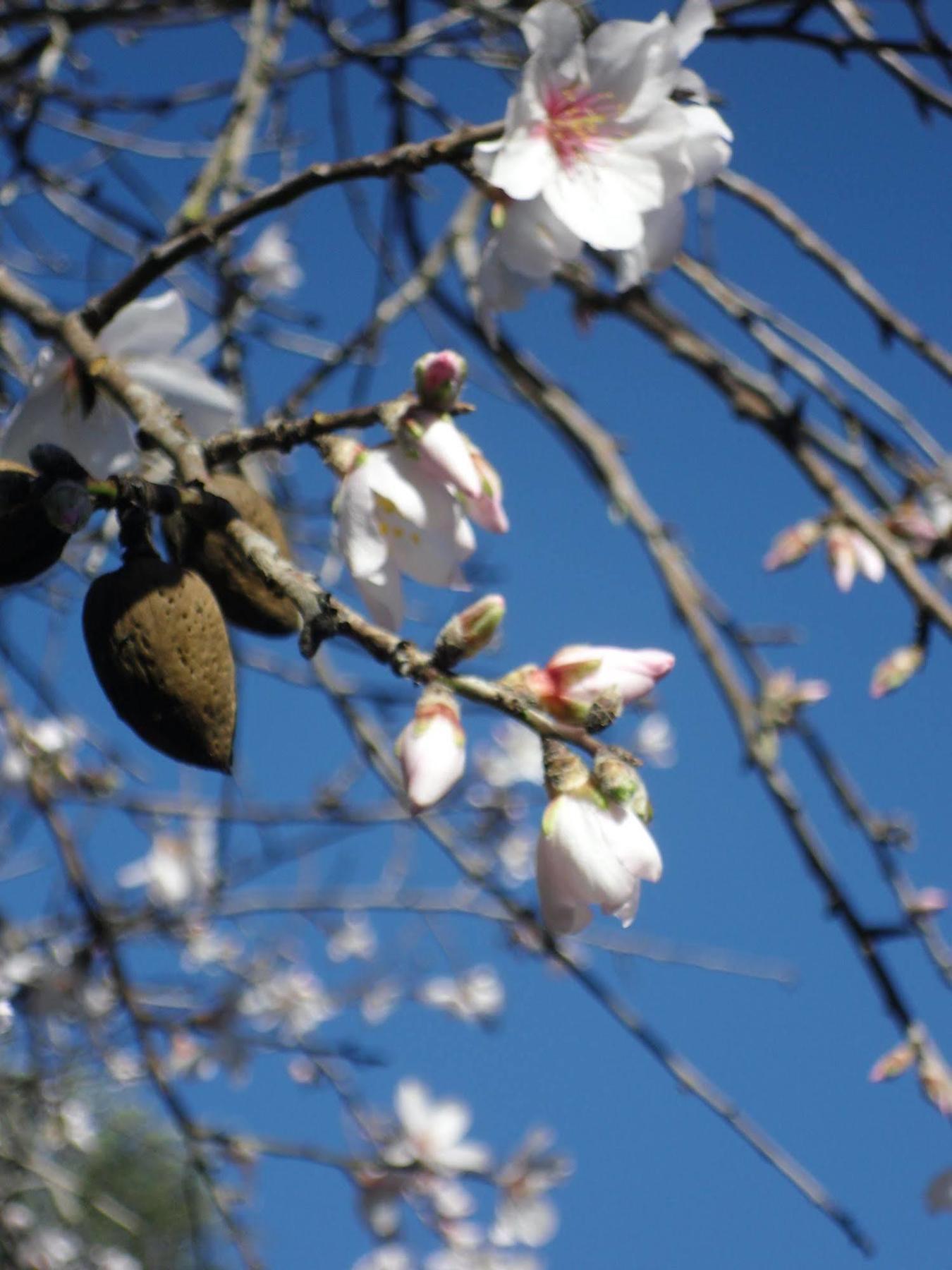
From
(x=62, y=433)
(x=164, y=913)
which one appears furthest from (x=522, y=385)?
(x=164, y=913)

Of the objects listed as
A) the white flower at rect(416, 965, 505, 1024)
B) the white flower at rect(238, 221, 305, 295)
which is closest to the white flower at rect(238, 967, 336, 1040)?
the white flower at rect(416, 965, 505, 1024)

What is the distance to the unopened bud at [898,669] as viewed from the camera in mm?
1756

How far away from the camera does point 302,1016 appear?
5312 millimetres

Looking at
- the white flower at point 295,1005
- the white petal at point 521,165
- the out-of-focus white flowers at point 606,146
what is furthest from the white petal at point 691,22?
the white flower at point 295,1005

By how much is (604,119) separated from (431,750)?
774 millimetres

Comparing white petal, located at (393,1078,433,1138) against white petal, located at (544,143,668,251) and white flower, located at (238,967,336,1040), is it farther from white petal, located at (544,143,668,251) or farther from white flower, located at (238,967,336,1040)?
white petal, located at (544,143,668,251)

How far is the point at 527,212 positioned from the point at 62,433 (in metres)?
0.50

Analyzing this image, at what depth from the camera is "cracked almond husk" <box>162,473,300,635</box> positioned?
951 mm

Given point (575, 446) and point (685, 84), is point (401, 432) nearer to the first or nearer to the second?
point (685, 84)

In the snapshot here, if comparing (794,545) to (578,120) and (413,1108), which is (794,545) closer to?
(578,120)

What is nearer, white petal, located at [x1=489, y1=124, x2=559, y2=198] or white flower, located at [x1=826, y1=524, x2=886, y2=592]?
white petal, located at [x1=489, y1=124, x2=559, y2=198]

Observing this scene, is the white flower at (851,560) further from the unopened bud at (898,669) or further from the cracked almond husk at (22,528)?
the cracked almond husk at (22,528)

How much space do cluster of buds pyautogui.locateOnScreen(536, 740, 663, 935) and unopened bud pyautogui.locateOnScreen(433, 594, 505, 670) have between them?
90 mm

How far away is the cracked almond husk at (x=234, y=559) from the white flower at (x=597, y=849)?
0.93ft
